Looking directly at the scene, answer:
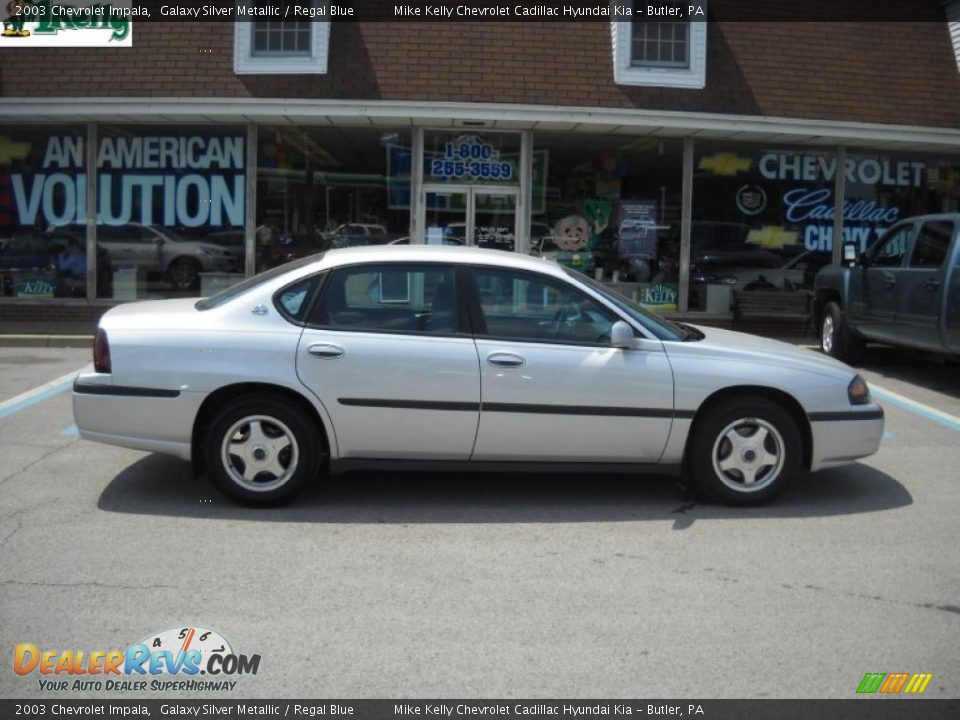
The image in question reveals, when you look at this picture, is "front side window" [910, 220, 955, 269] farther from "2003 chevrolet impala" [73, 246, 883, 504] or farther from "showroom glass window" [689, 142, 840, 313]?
"2003 chevrolet impala" [73, 246, 883, 504]

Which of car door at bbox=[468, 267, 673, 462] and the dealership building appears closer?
car door at bbox=[468, 267, 673, 462]

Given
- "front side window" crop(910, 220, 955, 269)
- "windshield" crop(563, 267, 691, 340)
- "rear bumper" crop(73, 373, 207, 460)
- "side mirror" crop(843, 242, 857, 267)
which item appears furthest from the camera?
"side mirror" crop(843, 242, 857, 267)

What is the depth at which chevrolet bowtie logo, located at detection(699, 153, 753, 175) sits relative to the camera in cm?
1468

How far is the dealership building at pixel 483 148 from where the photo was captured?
13.6 meters

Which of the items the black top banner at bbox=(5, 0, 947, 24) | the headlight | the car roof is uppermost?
the black top banner at bbox=(5, 0, 947, 24)

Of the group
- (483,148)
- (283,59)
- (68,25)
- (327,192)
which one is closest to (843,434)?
(483,148)

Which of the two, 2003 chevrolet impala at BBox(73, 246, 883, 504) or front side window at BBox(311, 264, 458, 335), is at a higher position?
front side window at BBox(311, 264, 458, 335)

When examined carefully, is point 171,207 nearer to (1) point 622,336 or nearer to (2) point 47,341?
(2) point 47,341

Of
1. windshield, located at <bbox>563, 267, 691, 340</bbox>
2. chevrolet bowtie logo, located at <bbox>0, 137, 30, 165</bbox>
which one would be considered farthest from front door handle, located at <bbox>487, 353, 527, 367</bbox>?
chevrolet bowtie logo, located at <bbox>0, 137, 30, 165</bbox>

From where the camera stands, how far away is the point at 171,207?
1429cm

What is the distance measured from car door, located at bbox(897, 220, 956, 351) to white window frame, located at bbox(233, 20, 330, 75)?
782cm

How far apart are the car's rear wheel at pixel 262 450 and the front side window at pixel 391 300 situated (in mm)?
604

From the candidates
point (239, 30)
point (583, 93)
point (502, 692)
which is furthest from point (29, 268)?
point (502, 692)

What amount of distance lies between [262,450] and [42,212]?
33.4 ft
